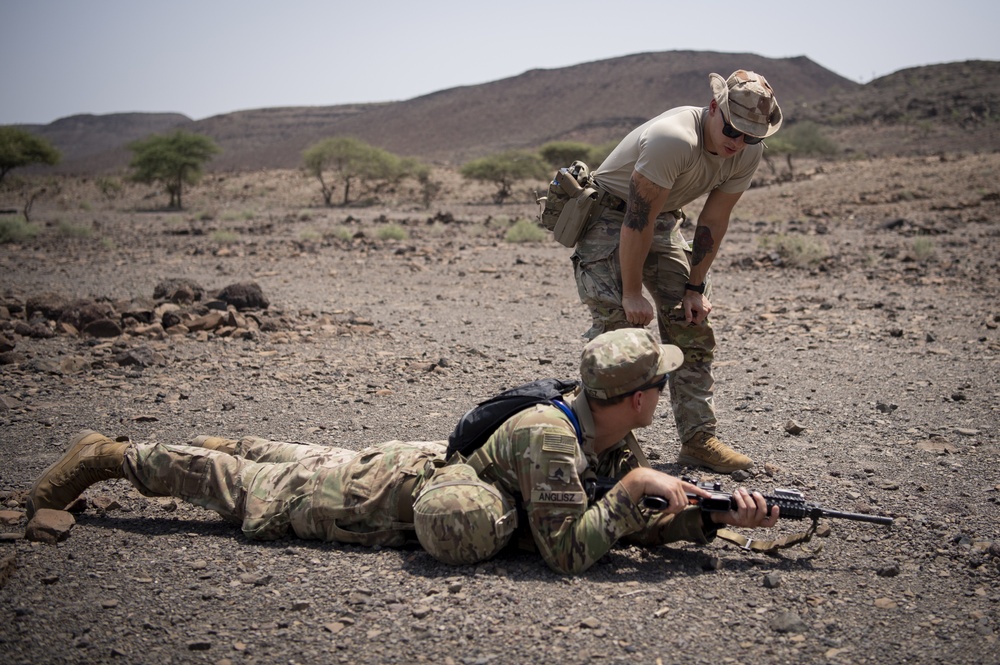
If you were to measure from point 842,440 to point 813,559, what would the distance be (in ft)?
5.43

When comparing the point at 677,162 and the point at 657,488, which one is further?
the point at 677,162

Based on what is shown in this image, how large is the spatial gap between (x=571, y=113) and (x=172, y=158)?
61679 millimetres

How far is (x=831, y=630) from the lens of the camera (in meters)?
2.76

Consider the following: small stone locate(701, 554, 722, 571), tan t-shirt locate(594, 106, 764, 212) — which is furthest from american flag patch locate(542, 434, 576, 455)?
tan t-shirt locate(594, 106, 764, 212)

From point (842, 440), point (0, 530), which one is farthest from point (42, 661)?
point (842, 440)

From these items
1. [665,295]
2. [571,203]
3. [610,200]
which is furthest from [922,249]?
[571,203]

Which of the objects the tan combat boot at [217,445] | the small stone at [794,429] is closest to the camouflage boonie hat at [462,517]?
the tan combat boot at [217,445]

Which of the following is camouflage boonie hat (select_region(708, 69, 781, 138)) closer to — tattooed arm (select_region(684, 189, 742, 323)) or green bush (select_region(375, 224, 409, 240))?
tattooed arm (select_region(684, 189, 742, 323))

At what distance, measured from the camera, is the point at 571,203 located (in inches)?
160

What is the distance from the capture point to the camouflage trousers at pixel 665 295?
3992 millimetres

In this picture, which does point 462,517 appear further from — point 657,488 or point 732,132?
point 732,132

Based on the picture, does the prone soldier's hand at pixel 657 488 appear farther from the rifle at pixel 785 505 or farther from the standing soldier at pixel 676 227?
the standing soldier at pixel 676 227

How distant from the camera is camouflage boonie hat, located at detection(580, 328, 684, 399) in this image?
2936mm

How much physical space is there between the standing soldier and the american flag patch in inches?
43.4
